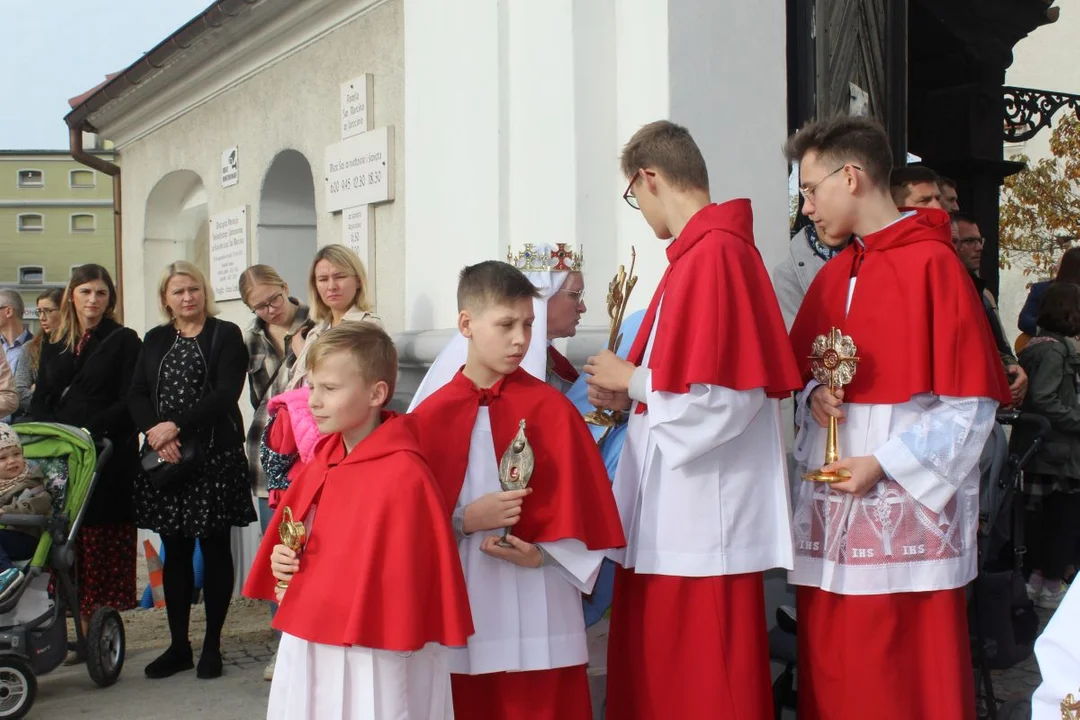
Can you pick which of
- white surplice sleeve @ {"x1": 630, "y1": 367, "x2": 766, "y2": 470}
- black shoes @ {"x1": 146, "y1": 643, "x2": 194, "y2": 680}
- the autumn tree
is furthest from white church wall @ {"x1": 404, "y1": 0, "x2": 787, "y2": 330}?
the autumn tree

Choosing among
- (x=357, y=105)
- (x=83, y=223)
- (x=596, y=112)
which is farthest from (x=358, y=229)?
(x=83, y=223)

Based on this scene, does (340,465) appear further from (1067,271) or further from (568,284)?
(1067,271)

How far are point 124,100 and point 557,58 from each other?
6992 mm

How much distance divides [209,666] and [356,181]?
2.81 metres

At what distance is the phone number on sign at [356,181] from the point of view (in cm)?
623

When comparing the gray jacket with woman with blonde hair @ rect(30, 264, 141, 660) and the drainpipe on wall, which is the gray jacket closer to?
woman with blonde hair @ rect(30, 264, 141, 660)

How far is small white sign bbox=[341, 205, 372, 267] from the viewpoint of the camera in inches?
247

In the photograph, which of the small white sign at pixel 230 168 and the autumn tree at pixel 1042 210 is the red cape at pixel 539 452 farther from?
the autumn tree at pixel 1042 210

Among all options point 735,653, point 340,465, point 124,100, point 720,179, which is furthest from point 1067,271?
point 124,100

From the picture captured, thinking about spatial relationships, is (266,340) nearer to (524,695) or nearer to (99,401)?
(99,401)

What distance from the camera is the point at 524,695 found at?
120 inches

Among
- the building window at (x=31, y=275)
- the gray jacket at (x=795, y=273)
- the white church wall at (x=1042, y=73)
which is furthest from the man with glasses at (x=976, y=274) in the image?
the building window at (x=31, y=275)

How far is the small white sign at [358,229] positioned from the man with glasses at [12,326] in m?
2.44

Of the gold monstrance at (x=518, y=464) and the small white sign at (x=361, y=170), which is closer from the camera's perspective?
the gold monstrance at (x=518, y=464)
